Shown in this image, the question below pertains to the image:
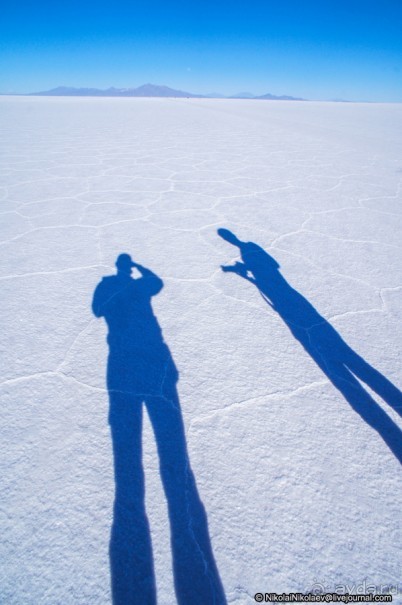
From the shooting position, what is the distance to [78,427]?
1.25 metres

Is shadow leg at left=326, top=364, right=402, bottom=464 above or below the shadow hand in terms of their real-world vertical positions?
below

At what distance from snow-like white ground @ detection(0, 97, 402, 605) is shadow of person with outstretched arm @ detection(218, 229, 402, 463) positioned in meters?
0.04

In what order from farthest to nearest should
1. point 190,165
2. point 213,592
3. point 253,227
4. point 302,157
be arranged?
point 302,157
point 190,165
point 253,227
point 213,592

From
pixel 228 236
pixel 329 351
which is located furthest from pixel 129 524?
pixel 228 236

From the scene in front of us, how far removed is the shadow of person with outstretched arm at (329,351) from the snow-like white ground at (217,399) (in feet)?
0.14

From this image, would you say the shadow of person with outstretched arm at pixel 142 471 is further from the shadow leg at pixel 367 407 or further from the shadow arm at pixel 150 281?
the shadow leg at pixel 367 407

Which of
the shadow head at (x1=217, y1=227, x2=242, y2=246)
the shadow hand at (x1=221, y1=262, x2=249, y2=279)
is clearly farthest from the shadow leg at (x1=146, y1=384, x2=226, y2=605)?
the shadow head at (x1=217, y1=227, x2=242, y2=246)

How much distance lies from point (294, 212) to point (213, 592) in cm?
327

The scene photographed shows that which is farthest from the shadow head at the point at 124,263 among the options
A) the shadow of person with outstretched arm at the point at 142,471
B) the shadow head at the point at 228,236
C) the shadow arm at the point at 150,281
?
the shadow head at the point at 228,236

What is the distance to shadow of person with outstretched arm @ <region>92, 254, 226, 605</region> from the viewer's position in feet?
2.89

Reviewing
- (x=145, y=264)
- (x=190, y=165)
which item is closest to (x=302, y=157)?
(x=190, y=165)

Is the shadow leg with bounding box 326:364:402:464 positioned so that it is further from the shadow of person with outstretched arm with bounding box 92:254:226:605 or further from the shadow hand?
the shadow hand

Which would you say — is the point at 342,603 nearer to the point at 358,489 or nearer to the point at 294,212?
the point at 358,489

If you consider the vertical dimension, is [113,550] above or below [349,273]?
below
